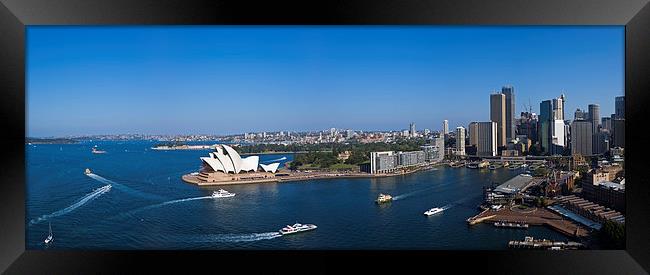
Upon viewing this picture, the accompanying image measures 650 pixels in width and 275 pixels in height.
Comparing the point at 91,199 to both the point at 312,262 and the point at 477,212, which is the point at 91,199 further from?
the point at 477,212

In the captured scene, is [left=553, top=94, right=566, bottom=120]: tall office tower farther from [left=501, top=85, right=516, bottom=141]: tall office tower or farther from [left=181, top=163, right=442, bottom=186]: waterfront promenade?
[left=181, top=163, right=442, bottom=186]: waterfront promenade

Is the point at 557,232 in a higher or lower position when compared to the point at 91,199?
lower

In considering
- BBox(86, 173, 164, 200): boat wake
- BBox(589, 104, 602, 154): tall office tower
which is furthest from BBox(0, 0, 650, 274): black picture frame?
BBox(86, 173, 164, 200): boat wake

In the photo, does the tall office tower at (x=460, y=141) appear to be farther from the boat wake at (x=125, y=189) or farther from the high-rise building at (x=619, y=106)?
the boat wake at (x=125, y=189)

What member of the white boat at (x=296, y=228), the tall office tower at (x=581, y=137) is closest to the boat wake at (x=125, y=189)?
the white boat at (x=296, y=228)

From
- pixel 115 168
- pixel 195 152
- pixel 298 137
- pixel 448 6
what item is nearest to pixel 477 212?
pixel 298 137

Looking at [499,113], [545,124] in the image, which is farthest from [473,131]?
[545,124]

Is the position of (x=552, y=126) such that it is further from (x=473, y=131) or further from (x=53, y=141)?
(x=53, y=141)

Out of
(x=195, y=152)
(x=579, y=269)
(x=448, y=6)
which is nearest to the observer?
(x=448, y=6)
